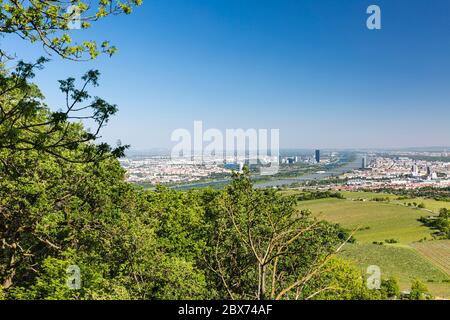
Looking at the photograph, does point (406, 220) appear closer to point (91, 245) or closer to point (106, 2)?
point (91, 245)

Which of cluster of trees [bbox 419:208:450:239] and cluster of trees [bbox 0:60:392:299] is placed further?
cluster of trees [bbox 419:208:450:239]

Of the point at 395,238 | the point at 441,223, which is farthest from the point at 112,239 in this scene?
the point at 441,223

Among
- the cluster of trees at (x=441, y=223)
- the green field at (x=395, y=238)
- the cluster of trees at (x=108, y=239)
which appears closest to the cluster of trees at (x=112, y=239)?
the cluster of trees at (x=108, y=239)

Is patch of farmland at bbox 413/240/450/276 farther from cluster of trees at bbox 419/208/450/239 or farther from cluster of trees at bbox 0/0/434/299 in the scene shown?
cluster of trees at bbox 0/0/434/299

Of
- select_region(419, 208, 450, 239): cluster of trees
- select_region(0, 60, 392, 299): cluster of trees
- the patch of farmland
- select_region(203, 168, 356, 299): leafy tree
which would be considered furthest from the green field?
select_region(0, 60, 392, 299): cluster of trees

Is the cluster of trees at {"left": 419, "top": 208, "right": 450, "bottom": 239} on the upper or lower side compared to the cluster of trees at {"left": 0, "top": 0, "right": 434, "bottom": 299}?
lower
